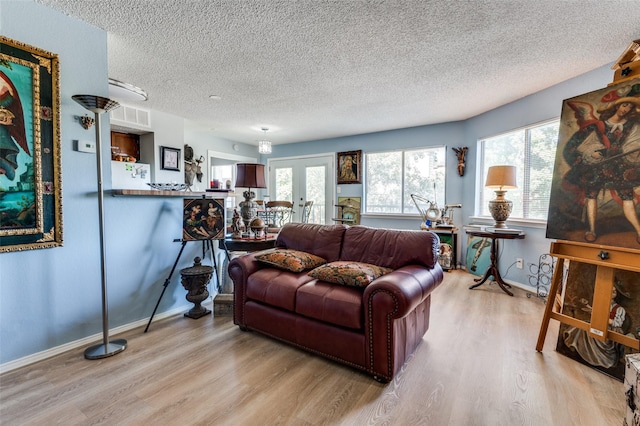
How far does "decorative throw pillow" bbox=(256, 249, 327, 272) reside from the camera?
2.32 metres

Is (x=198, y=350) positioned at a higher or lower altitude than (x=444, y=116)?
lower

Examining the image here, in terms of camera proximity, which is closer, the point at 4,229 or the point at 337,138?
the point at 4,229

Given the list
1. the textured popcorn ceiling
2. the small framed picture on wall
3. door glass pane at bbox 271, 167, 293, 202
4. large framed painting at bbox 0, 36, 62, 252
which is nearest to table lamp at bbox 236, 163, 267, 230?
the textured popcorn ceiling

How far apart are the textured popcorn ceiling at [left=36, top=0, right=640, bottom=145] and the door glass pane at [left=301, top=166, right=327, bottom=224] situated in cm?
235

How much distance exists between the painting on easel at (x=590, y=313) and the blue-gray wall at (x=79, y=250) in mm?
2015

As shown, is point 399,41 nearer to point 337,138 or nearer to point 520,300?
point 520,300

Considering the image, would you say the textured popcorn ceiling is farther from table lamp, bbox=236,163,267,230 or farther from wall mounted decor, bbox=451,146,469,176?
table lamp, bbox=236,163,267,230

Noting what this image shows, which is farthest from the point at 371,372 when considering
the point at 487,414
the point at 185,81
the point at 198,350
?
the point at 185,81

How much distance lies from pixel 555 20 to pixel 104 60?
332cm

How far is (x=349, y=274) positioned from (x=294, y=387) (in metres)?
0.76

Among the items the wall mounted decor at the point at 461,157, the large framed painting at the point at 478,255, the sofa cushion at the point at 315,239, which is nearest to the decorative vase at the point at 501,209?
the large framed painting at the point at 478,255

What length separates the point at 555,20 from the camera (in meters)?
2.03

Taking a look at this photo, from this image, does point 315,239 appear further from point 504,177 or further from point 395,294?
point 504,177

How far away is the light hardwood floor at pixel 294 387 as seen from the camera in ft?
4.87
